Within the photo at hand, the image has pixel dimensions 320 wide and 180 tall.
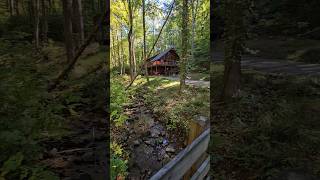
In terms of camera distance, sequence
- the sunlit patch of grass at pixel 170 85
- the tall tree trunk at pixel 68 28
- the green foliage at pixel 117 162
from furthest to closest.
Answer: the sunlit patch of grass at pixel 170 85 < the green foliage at pixel 117 162 < the tall tree trunk at pixel 68 28

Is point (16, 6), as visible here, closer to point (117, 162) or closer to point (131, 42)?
point (131, 42)

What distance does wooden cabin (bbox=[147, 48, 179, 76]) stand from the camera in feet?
8.93

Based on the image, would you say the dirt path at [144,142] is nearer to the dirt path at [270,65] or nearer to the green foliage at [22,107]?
the green foliage at [22,107]

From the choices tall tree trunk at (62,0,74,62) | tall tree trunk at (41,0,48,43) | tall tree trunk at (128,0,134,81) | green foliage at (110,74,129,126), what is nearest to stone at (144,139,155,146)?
green foliage at (110,74,129,126)

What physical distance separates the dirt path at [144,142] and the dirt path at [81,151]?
213 millimetres

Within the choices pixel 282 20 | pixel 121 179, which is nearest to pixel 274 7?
pixel 282 20

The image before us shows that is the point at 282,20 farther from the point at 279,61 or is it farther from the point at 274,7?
the point at 279,61

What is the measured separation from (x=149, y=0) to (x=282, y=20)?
5.08ft

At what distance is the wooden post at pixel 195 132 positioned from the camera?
3.18 metres

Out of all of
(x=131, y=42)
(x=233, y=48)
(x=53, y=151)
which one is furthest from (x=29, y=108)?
(x=233, y=48)

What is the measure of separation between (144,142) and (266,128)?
136 centimetres

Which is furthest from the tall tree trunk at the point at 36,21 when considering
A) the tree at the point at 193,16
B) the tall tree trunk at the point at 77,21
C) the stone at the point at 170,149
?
the tree at the point at 193,16

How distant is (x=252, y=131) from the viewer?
11.2 ft

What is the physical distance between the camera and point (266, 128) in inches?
132
